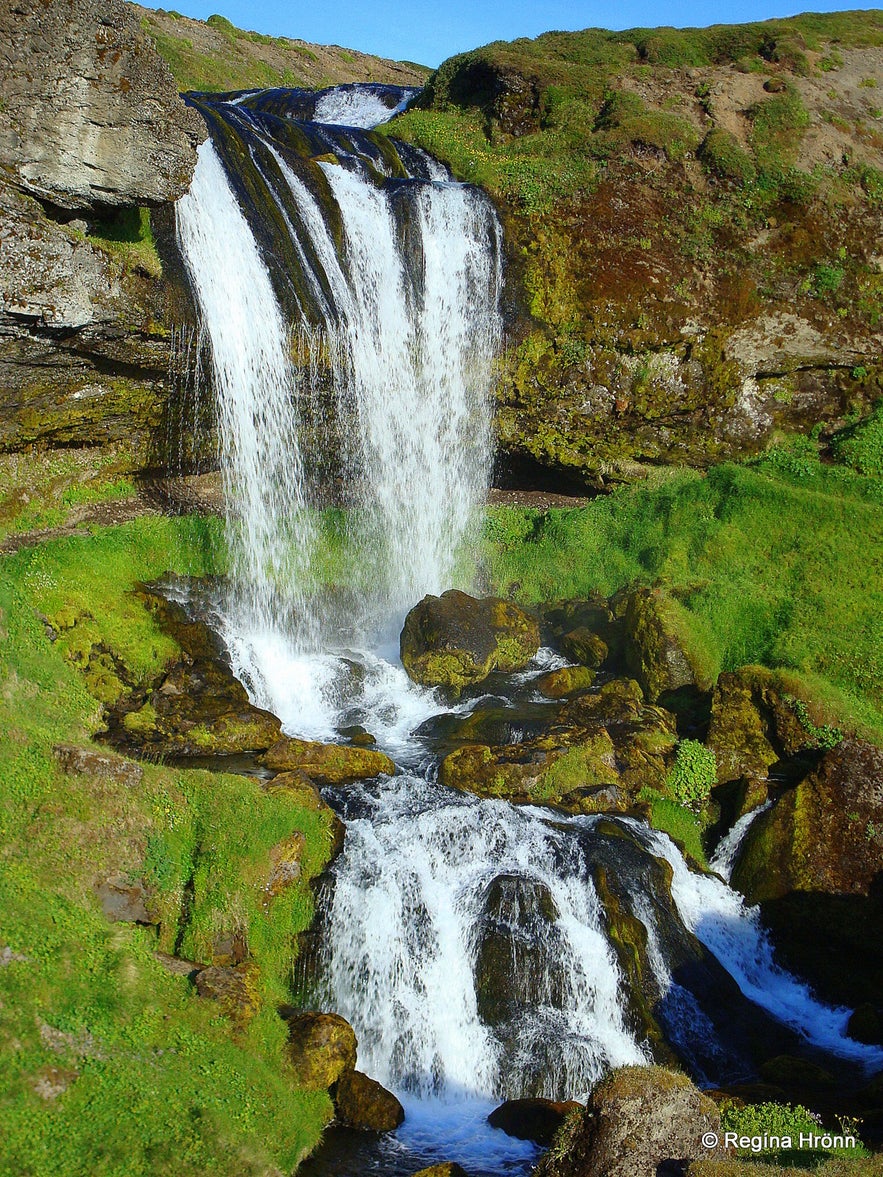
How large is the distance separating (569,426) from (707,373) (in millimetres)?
3206

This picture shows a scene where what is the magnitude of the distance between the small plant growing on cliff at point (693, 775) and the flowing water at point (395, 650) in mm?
839

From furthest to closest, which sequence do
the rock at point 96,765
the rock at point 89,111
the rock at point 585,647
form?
the rock at point 585,647 < the rock at point 89,111 < the rock at point 96,765

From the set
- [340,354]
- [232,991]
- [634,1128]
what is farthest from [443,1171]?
[340,354]

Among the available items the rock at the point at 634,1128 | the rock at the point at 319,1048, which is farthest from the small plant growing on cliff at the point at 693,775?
the rock at the point at 634,1128

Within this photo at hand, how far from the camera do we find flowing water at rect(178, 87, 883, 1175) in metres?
9.62

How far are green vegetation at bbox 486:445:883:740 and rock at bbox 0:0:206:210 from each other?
9.95m

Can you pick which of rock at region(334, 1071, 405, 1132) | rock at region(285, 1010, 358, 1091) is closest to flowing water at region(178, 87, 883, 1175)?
rock at region(334, 1071, 405, 1132)

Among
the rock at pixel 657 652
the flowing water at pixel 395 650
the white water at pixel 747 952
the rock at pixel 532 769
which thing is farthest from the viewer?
the rock at pixel 657 652

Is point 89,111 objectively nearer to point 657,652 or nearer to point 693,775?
point 657,652

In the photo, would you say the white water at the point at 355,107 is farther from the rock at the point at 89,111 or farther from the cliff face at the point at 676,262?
the rock at the point at 89,111

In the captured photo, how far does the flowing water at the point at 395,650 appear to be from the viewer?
962 centimetres

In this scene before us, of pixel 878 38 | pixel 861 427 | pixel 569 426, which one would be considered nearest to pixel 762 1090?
pixel 569 426

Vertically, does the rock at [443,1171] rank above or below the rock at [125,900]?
below

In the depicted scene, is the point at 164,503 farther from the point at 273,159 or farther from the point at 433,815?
the point at 433,815
